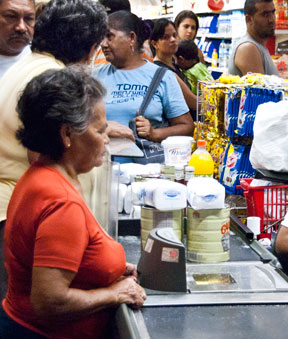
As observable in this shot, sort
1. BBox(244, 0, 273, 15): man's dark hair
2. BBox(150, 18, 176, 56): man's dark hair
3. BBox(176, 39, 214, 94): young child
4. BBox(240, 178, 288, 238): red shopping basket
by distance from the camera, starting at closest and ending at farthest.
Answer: BBox(240, 178, 288, 238): red shopping basket < BBox(244, 0, 273, 15): man's dark hair < BBox(150, 18, 176, 56): man's dark hair < BBox(176, 39, 214, 94): young child

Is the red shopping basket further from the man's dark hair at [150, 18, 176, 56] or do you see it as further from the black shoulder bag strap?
the man's dark hair at [150, 18, 176, 56]

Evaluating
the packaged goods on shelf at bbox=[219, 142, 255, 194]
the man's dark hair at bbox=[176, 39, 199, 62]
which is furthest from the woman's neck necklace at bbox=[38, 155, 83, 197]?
the man's dark hair at bbox=[176, 39, 199, 62]

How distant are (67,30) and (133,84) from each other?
4.40ft

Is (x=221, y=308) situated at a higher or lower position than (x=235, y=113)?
lower

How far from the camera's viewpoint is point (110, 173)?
6.81 feet

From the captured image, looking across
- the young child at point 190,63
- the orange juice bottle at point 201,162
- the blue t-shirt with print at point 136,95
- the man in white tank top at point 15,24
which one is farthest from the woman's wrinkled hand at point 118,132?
the young child at point 190,63

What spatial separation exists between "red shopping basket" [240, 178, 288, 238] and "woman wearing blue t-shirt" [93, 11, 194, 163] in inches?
37.0

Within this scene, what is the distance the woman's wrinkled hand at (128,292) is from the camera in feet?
5.70

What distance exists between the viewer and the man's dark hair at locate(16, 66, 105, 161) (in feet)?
5.41

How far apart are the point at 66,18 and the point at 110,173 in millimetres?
738

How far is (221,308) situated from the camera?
1745mm

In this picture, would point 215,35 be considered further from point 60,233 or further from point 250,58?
point 60,233

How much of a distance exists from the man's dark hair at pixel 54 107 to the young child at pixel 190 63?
4.54 m

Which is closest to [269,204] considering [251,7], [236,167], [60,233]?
[236,167]
